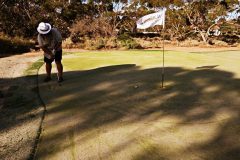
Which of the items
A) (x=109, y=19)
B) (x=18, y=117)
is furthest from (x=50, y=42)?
(x=109, y=19)

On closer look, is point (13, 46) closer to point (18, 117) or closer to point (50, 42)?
point (50, 42)

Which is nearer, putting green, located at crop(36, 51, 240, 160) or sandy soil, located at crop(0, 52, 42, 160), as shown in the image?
putting green, located at crop(36, 51, 240, 160)

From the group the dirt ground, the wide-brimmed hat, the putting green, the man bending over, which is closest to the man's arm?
the man bending over

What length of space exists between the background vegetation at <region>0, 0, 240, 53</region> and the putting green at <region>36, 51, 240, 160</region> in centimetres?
1238

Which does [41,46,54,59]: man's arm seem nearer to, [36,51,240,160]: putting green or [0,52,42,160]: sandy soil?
[36,51,240,160]: putting green

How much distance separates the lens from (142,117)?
4.94 meters

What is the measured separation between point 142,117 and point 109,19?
24.4 meters

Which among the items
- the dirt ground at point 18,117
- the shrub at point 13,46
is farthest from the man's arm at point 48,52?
the shrub at point 13,46

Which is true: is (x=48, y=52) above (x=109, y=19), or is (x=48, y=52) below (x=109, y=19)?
below

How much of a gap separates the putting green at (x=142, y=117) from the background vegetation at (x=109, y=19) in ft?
40.6

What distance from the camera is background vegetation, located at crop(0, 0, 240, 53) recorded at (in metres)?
21.9

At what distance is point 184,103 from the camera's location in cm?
557

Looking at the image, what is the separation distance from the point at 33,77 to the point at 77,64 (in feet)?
8.80

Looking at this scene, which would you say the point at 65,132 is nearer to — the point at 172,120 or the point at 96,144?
the point at 96,144
